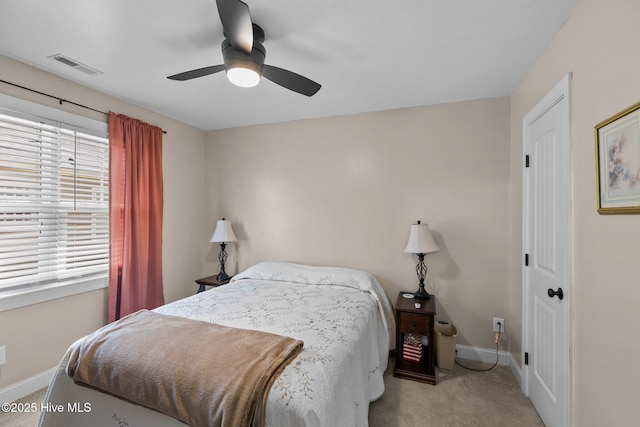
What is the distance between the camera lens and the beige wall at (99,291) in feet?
6.73

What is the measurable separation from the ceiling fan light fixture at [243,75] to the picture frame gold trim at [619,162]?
171cm

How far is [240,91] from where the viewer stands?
253 centimetres

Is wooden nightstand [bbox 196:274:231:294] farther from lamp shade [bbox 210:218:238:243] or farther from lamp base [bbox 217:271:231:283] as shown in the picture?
lamp shade [bbox 210:218:238:243]

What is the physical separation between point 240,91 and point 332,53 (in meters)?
1.00

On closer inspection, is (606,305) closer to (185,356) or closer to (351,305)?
(351,305)

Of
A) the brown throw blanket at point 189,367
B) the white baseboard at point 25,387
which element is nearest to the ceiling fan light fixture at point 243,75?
the brown throw blanket at point 189,367

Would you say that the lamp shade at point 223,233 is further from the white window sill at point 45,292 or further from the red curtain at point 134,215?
the white window sill at point 45,292

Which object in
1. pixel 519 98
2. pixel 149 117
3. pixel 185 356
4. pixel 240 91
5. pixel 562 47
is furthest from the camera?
pixel 149 117

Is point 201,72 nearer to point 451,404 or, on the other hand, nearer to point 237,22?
point 237,22

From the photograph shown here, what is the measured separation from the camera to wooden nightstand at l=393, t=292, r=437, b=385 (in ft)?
7.59

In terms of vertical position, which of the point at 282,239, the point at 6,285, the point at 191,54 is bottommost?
the point at 6,285

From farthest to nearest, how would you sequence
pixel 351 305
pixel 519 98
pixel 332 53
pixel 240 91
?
1. pixel 240 91
2. pixel 519 98
3. pixel 351 305
4. pixel 332 53

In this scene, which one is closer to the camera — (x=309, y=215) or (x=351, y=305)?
(x=351, y=305)

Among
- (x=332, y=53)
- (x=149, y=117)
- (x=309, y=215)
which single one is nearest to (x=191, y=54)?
(x=332, y=53)
